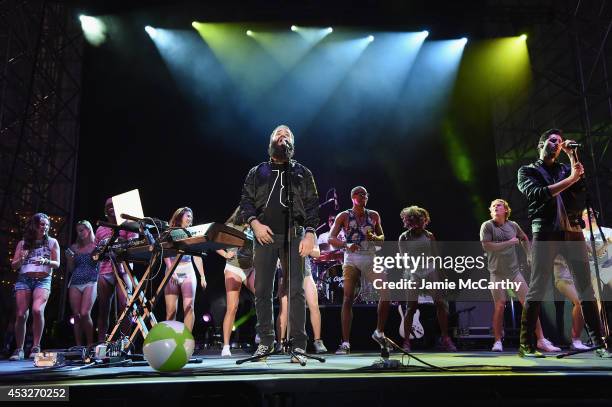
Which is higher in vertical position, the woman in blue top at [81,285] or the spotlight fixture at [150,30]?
the spotlight fixture at [150,30]

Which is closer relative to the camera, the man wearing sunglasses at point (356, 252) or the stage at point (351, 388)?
the stage at point (351, 388)

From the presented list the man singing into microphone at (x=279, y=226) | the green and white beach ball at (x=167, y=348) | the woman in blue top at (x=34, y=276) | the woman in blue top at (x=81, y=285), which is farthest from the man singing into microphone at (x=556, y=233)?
the woman in blue top at (x=34, y=276)

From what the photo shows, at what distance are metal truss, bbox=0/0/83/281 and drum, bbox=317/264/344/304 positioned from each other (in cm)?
577

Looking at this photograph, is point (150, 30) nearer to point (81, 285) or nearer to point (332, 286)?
point (81, 285)

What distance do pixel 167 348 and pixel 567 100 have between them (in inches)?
445

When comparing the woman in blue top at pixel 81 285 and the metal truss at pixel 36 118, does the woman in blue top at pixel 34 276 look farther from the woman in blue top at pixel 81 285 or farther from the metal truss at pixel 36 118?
the metal truss at pixel 36 118

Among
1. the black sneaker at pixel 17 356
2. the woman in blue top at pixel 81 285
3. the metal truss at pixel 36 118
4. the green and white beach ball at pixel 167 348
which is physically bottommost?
the black sneaker at pixel 17 356

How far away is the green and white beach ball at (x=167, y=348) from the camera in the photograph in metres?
3.00

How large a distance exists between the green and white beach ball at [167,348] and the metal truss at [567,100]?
354 inches

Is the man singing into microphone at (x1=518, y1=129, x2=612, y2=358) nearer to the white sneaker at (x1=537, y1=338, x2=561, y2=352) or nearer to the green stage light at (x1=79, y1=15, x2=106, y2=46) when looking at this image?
the white sneaker at (x1=537, y1=338, x2=561, y2=352)

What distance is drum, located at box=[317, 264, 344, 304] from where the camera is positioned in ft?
25.4

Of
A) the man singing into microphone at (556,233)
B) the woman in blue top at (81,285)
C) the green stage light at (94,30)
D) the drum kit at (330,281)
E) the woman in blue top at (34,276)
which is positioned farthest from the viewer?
the green stage light at (94,30)

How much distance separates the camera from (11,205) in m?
10.0

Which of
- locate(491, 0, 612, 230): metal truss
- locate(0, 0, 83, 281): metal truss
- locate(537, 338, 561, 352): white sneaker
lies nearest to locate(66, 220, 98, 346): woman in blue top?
locate(0, 0, 83, 281): metal truss
